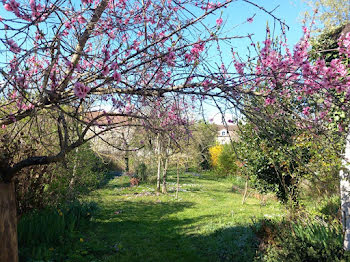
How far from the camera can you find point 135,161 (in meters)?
17.2

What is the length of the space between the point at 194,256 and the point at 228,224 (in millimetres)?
1854

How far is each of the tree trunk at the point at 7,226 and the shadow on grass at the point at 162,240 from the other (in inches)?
89.1

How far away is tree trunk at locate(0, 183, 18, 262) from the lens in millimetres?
2910

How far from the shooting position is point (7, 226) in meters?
2.95

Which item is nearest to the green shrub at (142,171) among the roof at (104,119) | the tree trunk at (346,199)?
the roof at (104,119)

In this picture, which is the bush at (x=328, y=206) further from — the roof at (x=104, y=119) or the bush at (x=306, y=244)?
the roof at (x=104, y=119)

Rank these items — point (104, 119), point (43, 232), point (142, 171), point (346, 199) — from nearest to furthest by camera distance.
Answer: point (346, 199) < point (104, 119) < point (43, 232) < point (142, 171)

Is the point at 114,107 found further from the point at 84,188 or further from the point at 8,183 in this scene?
the point at 84,188

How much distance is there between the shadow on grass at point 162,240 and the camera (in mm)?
5250

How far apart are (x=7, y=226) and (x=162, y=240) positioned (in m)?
4.19

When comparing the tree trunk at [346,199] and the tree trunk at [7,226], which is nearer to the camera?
the tree trunk at [7,226]

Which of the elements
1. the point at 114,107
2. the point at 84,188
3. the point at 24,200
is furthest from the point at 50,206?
the point at 114,107

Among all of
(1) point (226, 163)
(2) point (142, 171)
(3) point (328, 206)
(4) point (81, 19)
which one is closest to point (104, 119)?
(4) point (81, 19)

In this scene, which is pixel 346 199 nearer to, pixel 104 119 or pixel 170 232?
pixel 104 119
